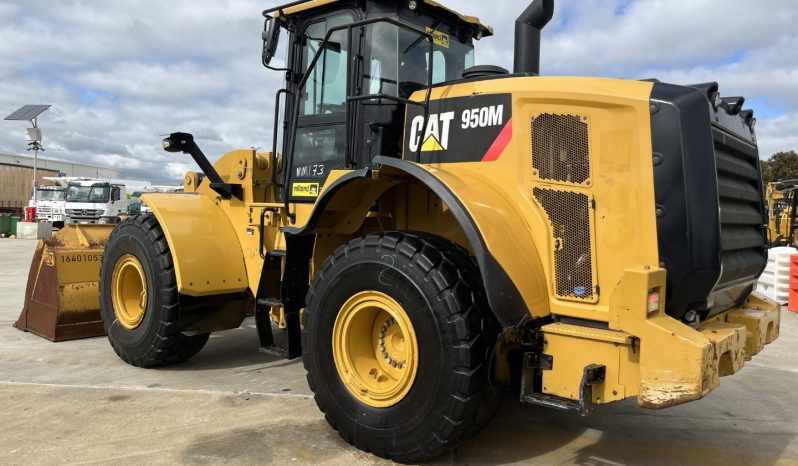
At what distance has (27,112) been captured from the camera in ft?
106

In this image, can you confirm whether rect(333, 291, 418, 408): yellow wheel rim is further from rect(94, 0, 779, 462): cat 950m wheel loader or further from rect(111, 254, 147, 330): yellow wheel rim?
rect(111, 254, 147, 330): yellow wheel rim

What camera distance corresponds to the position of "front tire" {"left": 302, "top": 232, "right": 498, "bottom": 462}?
10.3 feet

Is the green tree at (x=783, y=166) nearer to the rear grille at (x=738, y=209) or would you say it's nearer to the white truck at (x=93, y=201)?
the white truck at (x=93, y=201)

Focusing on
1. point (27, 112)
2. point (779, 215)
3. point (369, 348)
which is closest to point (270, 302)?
point (369, 348)

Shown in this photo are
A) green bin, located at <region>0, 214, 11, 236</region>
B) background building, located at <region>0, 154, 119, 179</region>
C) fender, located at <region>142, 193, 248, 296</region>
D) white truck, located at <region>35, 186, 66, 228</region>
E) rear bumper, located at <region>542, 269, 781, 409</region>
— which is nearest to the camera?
rear bumper, located at <region>542, 269, 781, 409</region>

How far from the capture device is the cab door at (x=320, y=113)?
4.56 m

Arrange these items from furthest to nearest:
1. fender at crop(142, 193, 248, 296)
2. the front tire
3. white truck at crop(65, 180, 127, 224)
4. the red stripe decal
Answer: white truck at crop(65, 180, 127, 224)
fender at crop(142, 193, 248, 296)
the red stripe decal
the front tire

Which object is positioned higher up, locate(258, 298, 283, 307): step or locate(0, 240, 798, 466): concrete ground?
locate(258, 298, 283, 307): step

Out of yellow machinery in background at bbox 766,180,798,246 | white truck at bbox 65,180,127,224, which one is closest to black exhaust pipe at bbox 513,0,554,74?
yellow machinery in background at bbox 766,180,798,246

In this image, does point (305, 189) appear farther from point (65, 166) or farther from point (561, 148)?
point (65, 166)

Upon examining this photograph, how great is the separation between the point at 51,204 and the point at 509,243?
31.9m

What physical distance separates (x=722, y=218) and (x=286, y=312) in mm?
2902

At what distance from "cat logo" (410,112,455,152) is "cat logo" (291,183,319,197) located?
1014mm

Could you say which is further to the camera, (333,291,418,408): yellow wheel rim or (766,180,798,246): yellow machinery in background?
(766,180,798,246): yellow machinery in background
